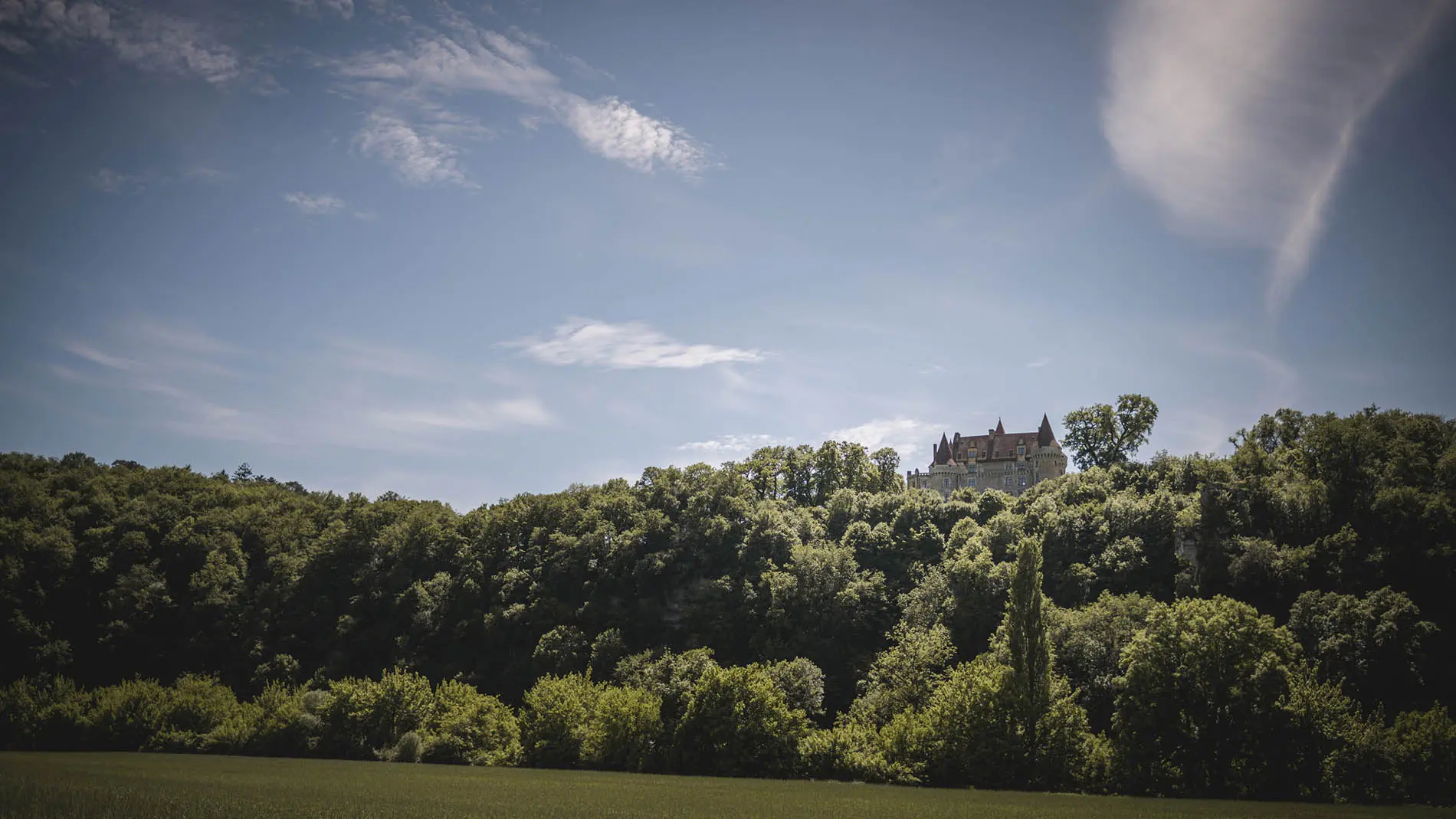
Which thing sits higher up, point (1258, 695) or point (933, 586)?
point (933, 586)

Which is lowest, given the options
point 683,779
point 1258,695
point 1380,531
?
point 683,779

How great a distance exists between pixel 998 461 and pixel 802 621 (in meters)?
84.0

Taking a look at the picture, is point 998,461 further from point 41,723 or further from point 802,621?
point 41,723

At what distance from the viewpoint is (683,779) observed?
51719 millimetres

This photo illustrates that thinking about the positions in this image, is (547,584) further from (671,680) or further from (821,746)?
(821,746)

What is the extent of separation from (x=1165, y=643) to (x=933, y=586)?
29746mm

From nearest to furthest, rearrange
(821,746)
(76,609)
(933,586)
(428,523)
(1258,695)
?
(1258,695) → (821,746) → (933,586) → (76,609) → (428,523)

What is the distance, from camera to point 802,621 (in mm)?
84438

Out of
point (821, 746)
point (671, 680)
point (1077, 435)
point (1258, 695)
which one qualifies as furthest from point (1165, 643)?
point (1077, 435)

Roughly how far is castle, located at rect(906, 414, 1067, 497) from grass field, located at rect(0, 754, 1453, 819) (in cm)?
10879

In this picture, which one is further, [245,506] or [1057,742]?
[245,506]

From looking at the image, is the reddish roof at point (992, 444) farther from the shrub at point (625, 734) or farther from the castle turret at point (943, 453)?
the shrub at point (625, 734)

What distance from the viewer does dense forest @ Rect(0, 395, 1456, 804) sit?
1982 inches

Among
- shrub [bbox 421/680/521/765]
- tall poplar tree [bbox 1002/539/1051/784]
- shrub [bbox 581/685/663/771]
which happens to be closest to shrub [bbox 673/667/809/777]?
shrub [bbox 581/685/663/771]
